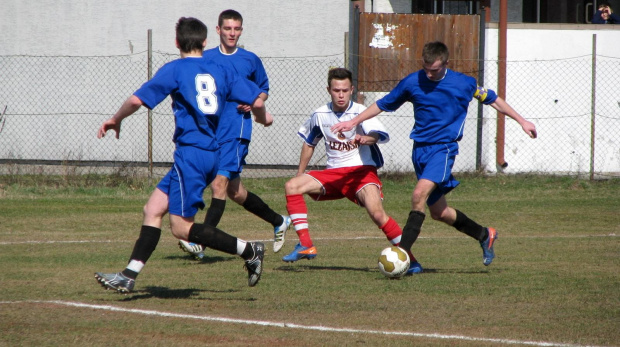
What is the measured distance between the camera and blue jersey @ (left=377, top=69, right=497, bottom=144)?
7074mm

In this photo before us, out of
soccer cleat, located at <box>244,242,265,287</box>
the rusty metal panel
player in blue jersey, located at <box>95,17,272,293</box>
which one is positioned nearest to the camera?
player in blue jersey, located at <box>95,17,272,293</box>

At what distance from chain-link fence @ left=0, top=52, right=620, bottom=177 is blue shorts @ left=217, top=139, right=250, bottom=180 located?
7.75 m

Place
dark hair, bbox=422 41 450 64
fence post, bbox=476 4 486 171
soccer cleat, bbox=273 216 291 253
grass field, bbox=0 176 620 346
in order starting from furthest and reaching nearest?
fence post, bbox=476 4 486 171, soccer cleat, bbox=273 216 291 253, dark hair, bbox=422 41 450 64, grass field, bbox=0 176 620 346

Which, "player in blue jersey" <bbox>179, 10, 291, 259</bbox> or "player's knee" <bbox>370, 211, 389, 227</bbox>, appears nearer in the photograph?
"player's knee" <bbox>370, 211, 389, 227</bbox>

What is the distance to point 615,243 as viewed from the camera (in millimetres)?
8883

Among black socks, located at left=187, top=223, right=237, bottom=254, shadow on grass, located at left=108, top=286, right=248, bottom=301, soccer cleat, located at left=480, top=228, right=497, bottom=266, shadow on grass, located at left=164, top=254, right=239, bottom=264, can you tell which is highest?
black socks, located at left=187, top=223, right=237, bottom=254

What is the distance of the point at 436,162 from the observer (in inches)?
277

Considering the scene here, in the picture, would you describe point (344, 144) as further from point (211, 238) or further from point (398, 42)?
point (398, 42)

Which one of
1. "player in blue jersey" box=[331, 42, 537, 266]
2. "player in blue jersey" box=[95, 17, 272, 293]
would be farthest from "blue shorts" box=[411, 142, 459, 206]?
"player in blue jersey" box=[95, 17, 272, 293]

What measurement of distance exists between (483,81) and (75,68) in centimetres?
827

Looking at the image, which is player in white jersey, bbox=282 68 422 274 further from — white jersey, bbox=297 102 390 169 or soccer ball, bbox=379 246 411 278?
soccer ball, bbox=379 246 411 278

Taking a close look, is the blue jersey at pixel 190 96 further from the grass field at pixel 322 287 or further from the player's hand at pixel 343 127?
the player's hand at pixel 343 127

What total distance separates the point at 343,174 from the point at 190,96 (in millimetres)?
2345

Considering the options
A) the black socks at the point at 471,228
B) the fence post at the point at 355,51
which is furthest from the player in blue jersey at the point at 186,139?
the fence post at the point at 355,51
